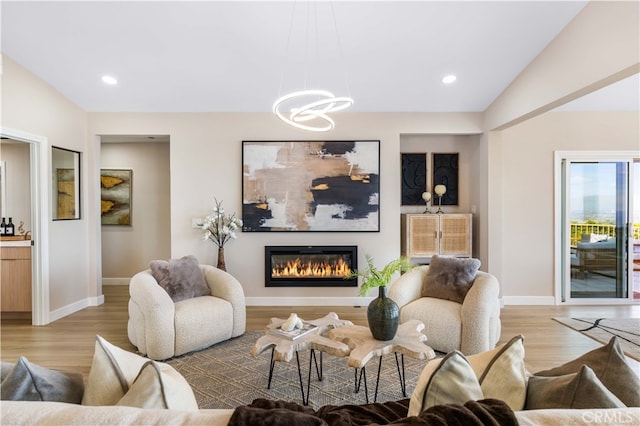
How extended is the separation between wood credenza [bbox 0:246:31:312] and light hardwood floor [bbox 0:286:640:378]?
0.21 m

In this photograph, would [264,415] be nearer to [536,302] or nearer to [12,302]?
[12,302]

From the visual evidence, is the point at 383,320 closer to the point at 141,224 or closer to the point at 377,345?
the point at 377,345

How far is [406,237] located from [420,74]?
2.21 m

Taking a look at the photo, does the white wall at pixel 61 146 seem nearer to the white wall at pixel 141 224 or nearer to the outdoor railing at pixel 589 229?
the white wall at pixel 141 224

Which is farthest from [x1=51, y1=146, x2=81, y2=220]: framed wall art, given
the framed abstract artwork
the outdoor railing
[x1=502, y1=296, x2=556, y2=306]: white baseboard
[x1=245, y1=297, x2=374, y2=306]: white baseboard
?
the outdoor railing

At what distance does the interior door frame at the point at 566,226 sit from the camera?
Result: 203 inches

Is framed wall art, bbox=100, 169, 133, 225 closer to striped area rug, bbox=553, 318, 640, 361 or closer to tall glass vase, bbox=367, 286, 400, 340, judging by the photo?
tall glass vase, bbox=367, 286, 400, 340

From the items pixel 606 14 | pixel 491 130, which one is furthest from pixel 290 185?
pixel 606 14

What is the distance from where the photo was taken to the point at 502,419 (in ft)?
3.06

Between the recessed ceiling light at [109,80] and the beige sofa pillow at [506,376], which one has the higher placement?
Answer: the recessed ceiling light at [109,80]

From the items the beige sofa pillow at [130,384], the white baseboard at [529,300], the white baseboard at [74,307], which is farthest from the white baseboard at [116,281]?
the white baseboard at [529,300]

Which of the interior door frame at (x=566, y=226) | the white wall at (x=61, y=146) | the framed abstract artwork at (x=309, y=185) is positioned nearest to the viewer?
the white wall at (x=61, y=146)

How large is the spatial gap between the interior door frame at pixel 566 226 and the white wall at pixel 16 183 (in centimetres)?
779

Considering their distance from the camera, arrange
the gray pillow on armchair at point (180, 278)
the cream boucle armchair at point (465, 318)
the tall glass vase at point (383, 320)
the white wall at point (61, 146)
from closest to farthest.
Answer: the tall glass vase at point (383, 320)
the cream boucle armchair at point (465, 318)
the gray pillow on armchair at point (180, 278)
the white wall at point (61, 146)
